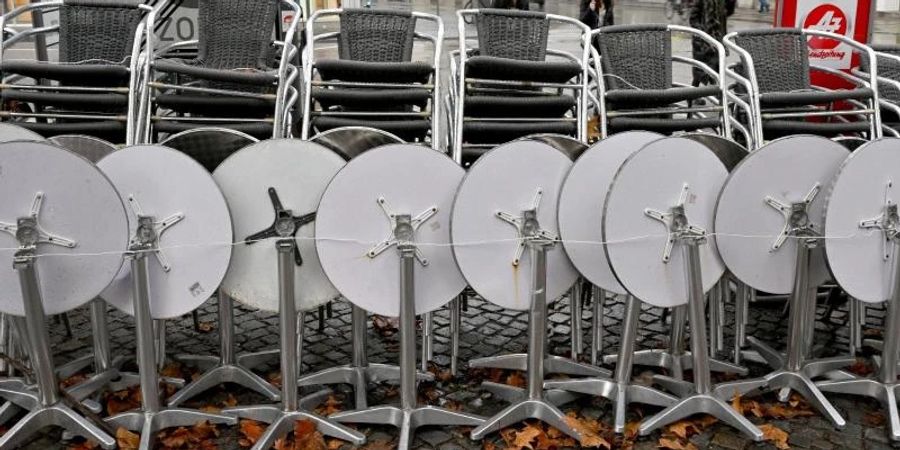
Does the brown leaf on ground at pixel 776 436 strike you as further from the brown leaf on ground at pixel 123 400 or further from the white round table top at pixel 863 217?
the brown leaf on ground at pixel 123 400

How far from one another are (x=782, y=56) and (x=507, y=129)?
6.10ft

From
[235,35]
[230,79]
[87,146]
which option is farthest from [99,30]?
[87,146]

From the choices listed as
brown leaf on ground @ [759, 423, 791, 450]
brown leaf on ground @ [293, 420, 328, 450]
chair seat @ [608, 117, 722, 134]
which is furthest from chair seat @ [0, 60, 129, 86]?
brown leaf on ground @ [759, 423, 791, 450]

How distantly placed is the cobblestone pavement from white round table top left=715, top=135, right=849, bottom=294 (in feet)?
2.36

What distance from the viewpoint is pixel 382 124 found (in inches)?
Result: 173

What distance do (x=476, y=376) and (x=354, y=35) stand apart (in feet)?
6.97

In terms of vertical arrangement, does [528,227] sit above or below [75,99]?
below

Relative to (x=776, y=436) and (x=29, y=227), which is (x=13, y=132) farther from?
(x=776, y=436)

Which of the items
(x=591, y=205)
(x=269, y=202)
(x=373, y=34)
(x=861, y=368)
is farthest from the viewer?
(x=373, y=34)

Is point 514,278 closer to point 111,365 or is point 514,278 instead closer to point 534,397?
point 534,397

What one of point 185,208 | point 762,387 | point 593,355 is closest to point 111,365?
point 185,208

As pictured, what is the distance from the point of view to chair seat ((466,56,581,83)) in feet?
14.6

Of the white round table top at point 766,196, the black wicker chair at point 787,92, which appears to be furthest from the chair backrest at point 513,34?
the white round table top at point 766,196

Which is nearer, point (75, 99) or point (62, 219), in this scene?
point (62, 219)
